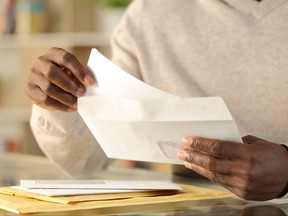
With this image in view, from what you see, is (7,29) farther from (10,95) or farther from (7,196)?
(7,196)

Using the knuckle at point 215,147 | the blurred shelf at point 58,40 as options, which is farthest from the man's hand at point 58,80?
the blurred shelf at point 58,40

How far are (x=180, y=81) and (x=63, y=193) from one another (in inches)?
28.8

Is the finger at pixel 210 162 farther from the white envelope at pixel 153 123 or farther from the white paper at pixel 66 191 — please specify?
the white paper at pixel 66 191

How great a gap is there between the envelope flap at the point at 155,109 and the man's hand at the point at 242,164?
45 mm

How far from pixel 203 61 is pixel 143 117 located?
2.21 feet

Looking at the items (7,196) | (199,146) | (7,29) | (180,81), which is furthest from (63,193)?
(7,29)

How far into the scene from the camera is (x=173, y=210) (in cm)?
98

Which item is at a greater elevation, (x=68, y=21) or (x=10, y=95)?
(x=68, y=21)

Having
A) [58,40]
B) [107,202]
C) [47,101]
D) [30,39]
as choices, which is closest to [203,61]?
[47,101]

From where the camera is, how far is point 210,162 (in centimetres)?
101

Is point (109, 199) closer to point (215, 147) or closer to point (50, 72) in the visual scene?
point (215, 147)

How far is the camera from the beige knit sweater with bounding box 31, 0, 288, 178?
1.58m

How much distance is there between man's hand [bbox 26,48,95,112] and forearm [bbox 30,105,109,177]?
0.22 metres

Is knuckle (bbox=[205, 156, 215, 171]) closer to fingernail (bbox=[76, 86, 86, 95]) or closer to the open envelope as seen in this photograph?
the open envelope
